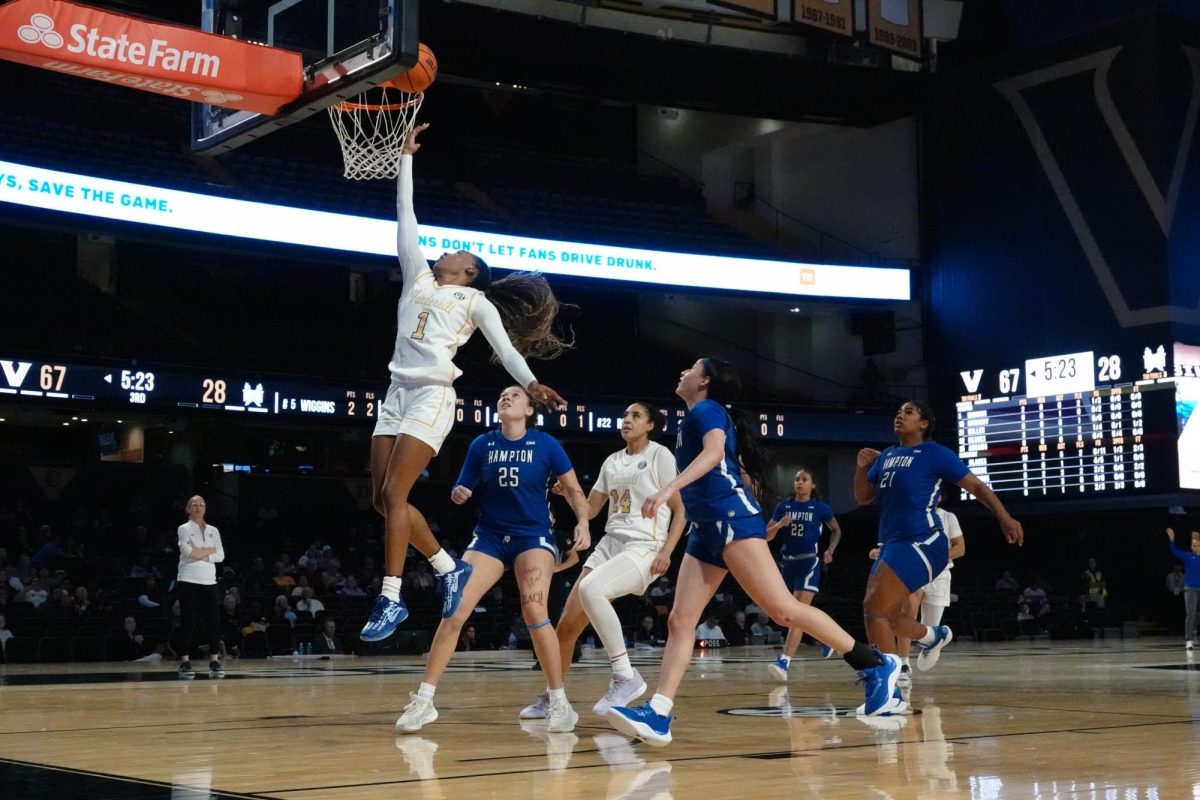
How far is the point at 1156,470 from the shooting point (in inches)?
925

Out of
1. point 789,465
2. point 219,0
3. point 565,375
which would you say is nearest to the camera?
point 219,0

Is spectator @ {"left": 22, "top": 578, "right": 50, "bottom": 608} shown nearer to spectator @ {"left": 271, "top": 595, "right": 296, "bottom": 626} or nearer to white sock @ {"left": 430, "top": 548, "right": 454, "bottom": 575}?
spectator @ {"left": 271, "top": 595, "right": 296, "bottom": 626}

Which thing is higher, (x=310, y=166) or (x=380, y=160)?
(x=310, y=166)

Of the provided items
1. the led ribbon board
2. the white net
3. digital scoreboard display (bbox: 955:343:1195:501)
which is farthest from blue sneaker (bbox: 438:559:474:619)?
digital scoreboard display (bbox: 955:343:1195:501)

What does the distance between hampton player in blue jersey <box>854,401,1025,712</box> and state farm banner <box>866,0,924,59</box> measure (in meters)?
20.0

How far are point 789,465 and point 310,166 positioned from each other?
1317 centimetres

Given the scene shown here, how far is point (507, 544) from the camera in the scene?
7.54m

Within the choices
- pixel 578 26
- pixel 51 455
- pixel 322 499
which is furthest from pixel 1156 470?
pixel 51 455

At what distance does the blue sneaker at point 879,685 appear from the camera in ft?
23.6

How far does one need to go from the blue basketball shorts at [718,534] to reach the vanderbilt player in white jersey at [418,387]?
108cm

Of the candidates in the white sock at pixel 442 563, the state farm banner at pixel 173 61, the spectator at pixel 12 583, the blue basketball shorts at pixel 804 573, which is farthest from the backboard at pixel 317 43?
the spectator at pixel 12 583

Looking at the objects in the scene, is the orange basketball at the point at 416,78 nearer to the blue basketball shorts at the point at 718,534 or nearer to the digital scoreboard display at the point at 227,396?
the blue basketball shorts at the point at 718,534

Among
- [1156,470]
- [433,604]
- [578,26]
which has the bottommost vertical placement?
[433,604]

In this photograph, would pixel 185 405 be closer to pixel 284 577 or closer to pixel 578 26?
pixel 284 577
